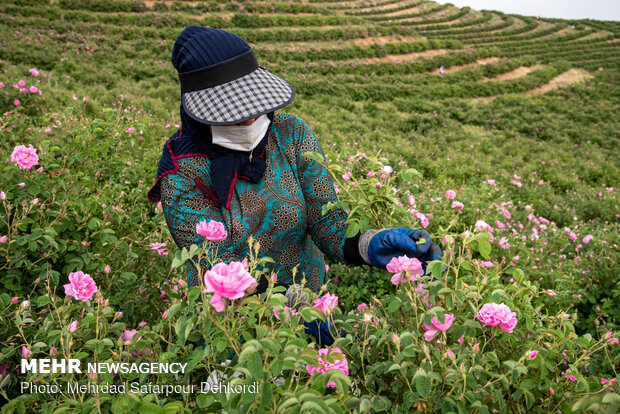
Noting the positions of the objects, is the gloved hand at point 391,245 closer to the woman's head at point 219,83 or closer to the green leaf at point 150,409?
the woman's head at point 219,83

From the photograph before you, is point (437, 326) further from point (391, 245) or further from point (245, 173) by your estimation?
point (245, 173)

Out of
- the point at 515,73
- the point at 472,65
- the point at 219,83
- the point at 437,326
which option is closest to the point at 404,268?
the point at 437,326

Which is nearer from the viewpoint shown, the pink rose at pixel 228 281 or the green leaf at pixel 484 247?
the pink rose at pixel 228 281

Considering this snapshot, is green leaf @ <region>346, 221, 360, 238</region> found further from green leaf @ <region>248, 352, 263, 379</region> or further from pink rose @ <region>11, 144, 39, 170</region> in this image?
pink rose @ <region>11, 144, 39, 170</region>

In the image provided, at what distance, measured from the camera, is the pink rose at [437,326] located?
0.97m

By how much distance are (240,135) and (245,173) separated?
6.0 inches

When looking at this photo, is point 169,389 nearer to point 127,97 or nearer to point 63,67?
point 127,97

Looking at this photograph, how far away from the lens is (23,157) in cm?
176

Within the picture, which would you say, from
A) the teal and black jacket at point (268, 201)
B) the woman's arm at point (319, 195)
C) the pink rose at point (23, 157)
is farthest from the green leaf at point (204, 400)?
the pink rose at point (23, 157)

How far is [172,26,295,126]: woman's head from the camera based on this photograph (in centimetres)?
143

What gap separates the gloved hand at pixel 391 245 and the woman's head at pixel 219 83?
0.61 m

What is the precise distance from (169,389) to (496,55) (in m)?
29.6

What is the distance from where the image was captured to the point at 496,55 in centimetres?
2572

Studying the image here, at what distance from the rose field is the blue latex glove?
0.07 meters
